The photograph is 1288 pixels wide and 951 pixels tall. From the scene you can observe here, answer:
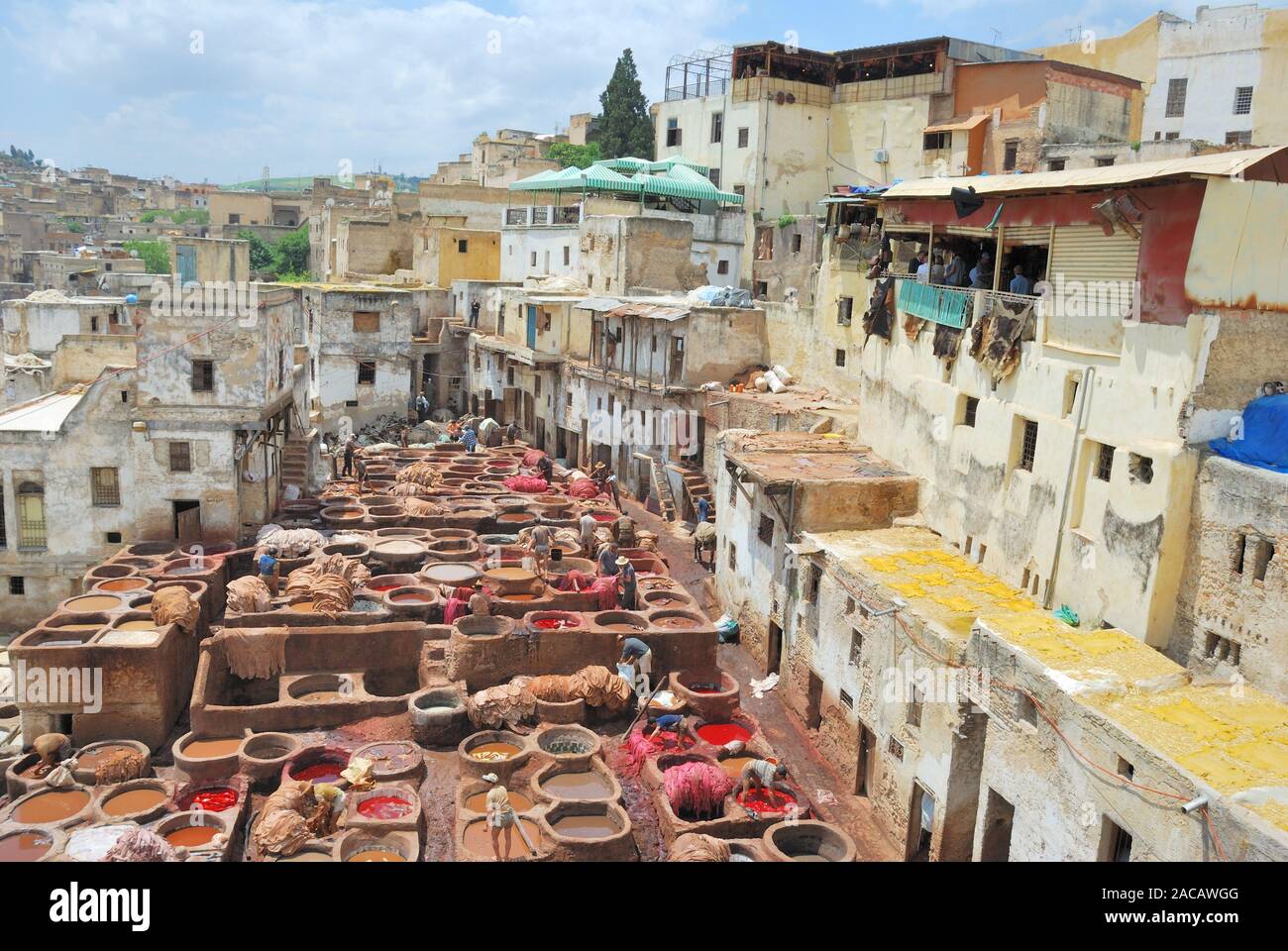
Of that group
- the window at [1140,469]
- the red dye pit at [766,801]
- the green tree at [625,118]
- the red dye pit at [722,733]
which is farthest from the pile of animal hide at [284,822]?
the green tree at [625,118]

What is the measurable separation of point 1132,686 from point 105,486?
21068mm

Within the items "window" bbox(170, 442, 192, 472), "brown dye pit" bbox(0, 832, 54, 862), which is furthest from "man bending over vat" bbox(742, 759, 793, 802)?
"window" bbox(170, 442, 192, 472)

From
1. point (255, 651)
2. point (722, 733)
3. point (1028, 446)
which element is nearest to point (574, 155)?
point (255, 651)

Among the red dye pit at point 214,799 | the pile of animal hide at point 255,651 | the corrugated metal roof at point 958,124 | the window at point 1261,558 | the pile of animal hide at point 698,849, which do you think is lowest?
the red dye pit at point 214,799

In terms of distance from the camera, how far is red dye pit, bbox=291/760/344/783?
16.2m

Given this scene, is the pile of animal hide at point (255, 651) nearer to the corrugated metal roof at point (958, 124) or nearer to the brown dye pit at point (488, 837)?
the brown dye pit at point (488, 837)

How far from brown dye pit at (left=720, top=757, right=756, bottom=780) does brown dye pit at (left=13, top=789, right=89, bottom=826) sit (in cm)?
951

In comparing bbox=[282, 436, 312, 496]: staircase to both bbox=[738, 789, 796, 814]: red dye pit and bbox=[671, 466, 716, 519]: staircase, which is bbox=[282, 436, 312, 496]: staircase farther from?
bbox=[738, 789, 796, 814]: red dye pit

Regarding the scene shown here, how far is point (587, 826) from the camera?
1487 cm

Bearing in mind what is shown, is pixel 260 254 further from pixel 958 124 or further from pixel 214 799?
pixel 214 799

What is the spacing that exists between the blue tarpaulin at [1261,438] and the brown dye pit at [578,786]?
9.79 metres

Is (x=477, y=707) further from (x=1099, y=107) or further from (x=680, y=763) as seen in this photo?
(x=1099, y=107)

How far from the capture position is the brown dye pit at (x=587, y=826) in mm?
14617

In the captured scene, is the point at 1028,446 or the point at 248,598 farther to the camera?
the point at 248,598
